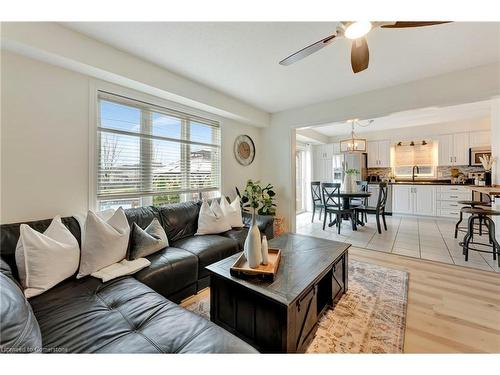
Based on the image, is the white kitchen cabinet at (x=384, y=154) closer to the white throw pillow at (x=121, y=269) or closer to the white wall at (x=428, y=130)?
the white wall at (x=428, y=130)

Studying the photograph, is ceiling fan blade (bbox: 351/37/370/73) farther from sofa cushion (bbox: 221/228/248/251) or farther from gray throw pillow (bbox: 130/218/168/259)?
gray throw pillow (bbox: 130/218/168/259)

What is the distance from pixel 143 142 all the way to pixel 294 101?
2.52 metres

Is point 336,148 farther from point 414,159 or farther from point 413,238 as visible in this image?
point 413,238

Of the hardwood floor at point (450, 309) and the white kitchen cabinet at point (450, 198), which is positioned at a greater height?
the white kitchen cabinet at point (450, 198)

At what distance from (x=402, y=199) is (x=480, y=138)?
214 cm

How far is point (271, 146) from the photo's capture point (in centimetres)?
448

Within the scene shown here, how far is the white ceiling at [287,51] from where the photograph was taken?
1.88 meters

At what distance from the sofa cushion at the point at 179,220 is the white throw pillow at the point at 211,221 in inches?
4.0

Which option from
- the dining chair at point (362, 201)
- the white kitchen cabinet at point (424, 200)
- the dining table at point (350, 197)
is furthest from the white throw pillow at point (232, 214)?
the white kitchen cabinet at point (424, 200)

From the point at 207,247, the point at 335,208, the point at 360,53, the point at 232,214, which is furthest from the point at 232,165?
the point at 360,53

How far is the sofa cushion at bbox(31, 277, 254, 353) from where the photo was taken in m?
0.98

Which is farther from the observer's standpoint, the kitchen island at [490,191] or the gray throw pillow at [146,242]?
the kitchen island at [490,191]

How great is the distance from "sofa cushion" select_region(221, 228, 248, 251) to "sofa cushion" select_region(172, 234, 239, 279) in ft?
0.22
